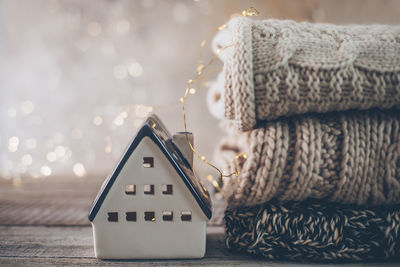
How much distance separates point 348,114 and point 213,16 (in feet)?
2.39

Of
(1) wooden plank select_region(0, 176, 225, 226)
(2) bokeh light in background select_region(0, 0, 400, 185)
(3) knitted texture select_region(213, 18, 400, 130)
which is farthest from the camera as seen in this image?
(2) bokeh light in background select_region(0, 0, 400, 185)

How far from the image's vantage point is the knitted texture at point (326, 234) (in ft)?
1.41

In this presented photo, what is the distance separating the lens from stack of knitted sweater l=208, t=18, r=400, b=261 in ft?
1.38

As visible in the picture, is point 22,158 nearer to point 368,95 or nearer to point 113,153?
point 113,153

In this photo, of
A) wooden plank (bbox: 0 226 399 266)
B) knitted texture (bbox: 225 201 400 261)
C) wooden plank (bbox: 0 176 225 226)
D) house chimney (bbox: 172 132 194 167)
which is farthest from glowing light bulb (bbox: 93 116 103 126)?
knitted texture (bbox: 225 201 400 261)

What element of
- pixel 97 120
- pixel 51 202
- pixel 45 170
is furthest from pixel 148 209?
pixel 45 170

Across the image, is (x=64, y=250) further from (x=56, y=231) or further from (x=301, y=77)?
(x=301, y=77)

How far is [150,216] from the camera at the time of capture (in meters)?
0.44

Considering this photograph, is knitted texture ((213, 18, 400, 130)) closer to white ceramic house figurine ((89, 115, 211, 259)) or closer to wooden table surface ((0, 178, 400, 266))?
white ceramic house figurine ((89, 115, 211, 259))

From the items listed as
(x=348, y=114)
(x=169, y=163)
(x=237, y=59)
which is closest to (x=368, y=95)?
(x=348, y=114)

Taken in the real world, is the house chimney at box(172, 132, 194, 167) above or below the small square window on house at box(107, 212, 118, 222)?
above

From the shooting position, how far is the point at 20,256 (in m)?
0.47

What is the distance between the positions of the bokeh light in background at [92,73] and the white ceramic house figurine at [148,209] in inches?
25.5

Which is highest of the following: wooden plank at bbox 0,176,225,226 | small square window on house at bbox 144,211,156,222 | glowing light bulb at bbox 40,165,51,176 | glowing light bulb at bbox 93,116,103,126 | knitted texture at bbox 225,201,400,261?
glowing light bulb at bbox 93,116,103,126
